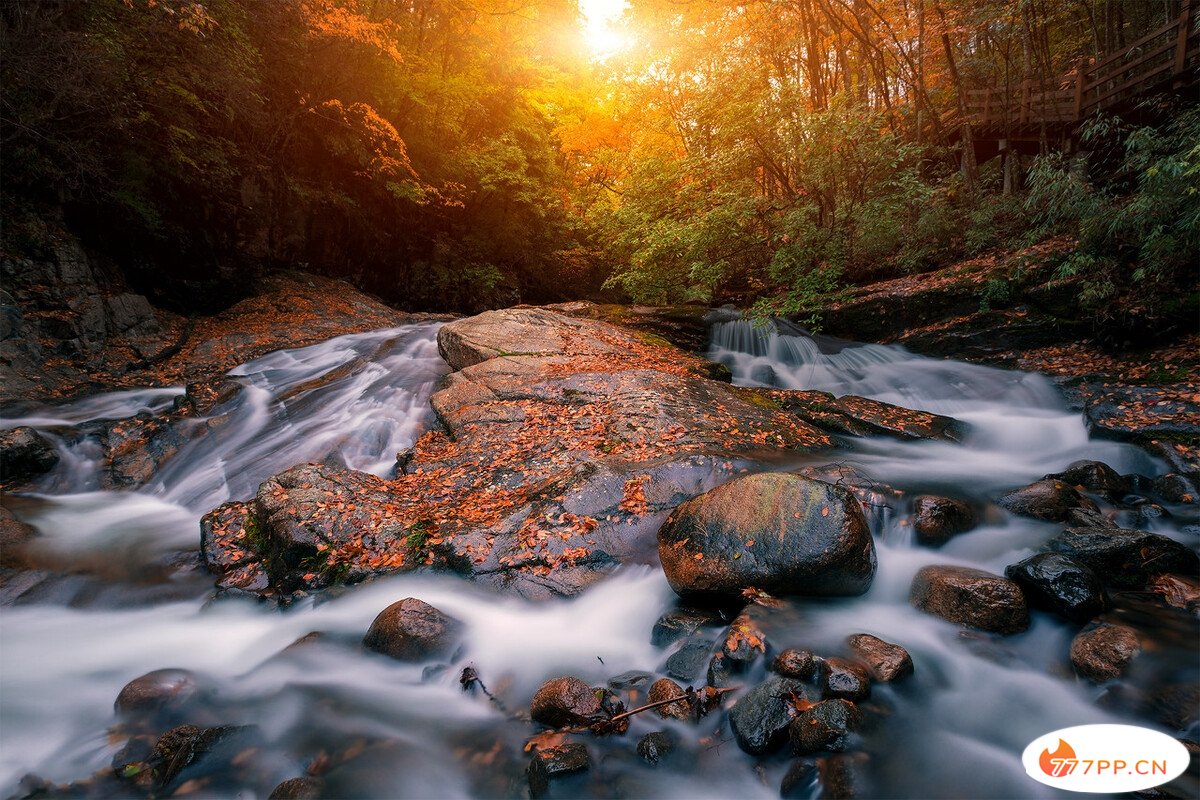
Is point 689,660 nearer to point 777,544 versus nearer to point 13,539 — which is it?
point 777,544

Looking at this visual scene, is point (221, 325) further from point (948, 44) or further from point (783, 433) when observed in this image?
point (948, 44)

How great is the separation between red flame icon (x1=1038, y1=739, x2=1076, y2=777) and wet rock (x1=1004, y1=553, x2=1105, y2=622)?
1.09 meters

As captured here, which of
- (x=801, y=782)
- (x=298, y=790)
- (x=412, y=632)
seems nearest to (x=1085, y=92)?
(x=801, y=782)

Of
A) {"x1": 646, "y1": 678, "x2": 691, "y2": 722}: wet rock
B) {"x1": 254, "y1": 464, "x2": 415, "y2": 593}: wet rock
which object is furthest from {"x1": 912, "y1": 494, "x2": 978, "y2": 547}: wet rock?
{"x1": 254, "y1": 464, "x2": 415, "y2": 593}: wet rock

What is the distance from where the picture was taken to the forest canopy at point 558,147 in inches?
363

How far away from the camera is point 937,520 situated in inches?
202

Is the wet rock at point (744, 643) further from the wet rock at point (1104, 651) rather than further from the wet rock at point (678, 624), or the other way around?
the wet rock at point (1104, 651)

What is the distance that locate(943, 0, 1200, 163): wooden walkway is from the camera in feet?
38.2

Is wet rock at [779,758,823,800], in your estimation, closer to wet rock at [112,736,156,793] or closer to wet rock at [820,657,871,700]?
wet rock at [820,657,871,700]

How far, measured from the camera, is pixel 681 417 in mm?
7207

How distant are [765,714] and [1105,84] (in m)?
19.1

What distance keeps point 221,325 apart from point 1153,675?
16.3 meters

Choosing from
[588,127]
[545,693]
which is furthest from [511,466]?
[588,127]

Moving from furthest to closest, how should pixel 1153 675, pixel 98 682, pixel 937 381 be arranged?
pixel 937 381, pixel 98 682, pixel 1153 675
